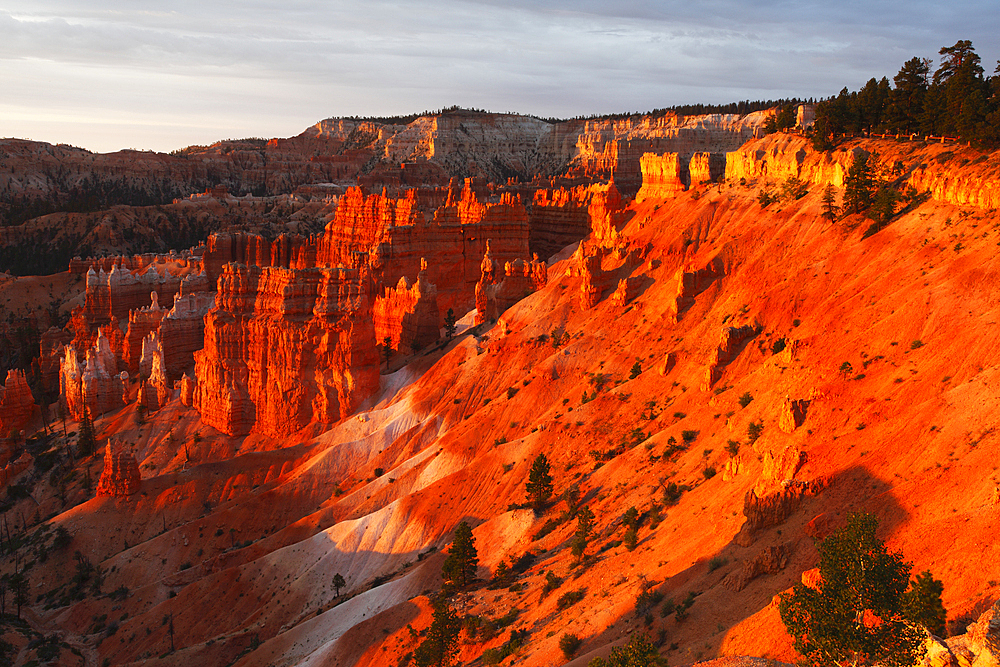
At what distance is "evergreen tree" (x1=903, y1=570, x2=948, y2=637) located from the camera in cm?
1363

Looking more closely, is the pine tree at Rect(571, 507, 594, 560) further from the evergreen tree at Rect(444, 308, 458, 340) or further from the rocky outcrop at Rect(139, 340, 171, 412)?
the rocky outcrop at Rect(139, 340, 171, 412)

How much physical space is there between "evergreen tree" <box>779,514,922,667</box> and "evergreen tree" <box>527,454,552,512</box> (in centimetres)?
2016

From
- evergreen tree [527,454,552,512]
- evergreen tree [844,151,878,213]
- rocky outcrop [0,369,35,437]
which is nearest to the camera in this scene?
evergreen tree [527,454,552,512]

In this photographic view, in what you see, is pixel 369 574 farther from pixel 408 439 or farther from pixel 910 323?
pixel 910 323

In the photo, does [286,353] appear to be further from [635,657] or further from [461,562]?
[635,657]

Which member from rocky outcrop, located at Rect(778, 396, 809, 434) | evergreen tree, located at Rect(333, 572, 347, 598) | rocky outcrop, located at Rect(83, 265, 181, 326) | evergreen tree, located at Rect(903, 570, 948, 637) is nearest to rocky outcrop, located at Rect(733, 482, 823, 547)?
rocky outcrop, located at Rect(778, 396, 809, 434)

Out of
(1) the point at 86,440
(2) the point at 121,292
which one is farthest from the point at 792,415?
(2) the point at 121,292

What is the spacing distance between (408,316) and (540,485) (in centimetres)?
2718

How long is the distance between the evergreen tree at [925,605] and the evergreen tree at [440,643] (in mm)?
16055

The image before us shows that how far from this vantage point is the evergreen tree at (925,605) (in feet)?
44.7

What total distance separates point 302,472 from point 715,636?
3560cm

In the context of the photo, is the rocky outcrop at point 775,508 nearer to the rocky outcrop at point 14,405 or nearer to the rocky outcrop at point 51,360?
the rocky outcrop at point 14,405

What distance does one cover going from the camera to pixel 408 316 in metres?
59.7

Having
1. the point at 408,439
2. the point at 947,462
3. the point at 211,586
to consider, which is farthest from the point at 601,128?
the point at 947,462
